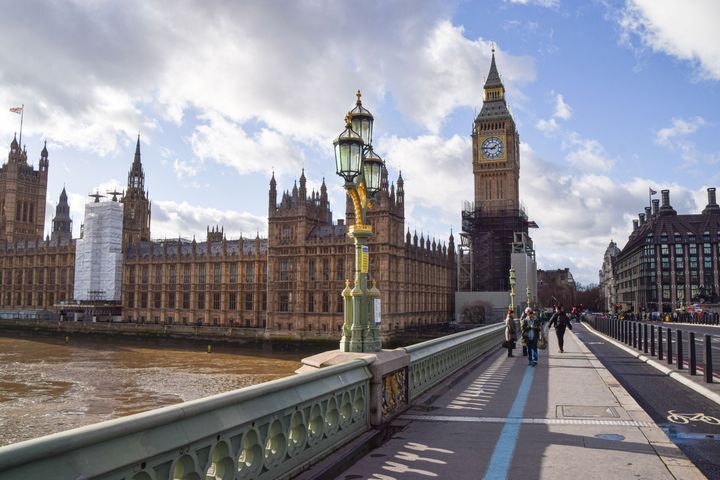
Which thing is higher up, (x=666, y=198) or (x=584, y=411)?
(x=666, y=198)

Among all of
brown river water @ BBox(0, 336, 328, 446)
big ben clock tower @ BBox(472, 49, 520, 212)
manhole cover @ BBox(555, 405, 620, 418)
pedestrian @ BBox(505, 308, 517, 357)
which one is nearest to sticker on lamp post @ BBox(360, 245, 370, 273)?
manhole cover @ BBox(555, 405, 620, 418)

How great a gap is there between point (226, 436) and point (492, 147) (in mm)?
99209

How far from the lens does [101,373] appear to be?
46.9 metres

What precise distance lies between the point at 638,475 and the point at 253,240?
85.5 meters

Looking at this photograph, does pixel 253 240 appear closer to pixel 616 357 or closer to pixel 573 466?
pixel 616 357

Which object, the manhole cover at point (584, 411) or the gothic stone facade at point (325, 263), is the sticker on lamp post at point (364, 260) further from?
the gothic stone facade at point (325, 263)

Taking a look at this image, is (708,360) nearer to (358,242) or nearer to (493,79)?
(358,242)

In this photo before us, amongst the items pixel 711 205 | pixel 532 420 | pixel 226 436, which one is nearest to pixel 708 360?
pixel 532 420

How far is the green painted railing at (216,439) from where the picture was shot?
3494 millimetres

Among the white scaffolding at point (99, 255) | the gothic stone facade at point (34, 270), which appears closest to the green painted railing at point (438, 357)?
the white scaffolding at point (99, 255)

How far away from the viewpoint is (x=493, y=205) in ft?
317

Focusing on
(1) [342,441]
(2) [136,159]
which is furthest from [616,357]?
(2) [136,159]

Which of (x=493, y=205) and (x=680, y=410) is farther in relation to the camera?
(x=493, y=205)

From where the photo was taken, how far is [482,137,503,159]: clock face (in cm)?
9862
